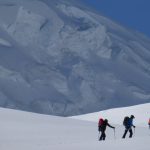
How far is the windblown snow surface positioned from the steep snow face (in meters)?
97.5

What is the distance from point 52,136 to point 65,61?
134m

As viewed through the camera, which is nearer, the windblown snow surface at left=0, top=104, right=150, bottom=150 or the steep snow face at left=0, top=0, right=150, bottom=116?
the windblown snow surface at left=0, top=104, right=150, bottom=150

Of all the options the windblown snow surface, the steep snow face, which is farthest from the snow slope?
the steep snow face

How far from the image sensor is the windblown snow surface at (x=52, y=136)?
51.2ft

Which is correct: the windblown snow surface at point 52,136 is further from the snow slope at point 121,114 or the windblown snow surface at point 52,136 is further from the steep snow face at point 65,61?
the steep snow face at point 65,61

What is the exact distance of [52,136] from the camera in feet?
Result: 71.1

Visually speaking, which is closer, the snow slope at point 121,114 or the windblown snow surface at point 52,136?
the windblown snow surface at point 52,136

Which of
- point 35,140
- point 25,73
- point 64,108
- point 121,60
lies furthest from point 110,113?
point 121,60

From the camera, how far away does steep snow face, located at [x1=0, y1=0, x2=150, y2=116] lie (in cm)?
Result: 13325

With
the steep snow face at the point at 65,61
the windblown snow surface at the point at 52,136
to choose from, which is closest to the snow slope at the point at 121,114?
the windblown snow surface at the point at 52,136

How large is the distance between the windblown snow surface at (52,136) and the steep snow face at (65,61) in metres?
97.5

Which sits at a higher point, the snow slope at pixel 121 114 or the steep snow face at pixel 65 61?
the steep snow face at pixel 65 61

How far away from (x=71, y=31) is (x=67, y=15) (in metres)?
13.9

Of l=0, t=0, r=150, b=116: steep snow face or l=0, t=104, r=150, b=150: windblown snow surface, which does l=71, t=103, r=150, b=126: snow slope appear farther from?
l=0, t=0, r=150, b=116: steep snow face
